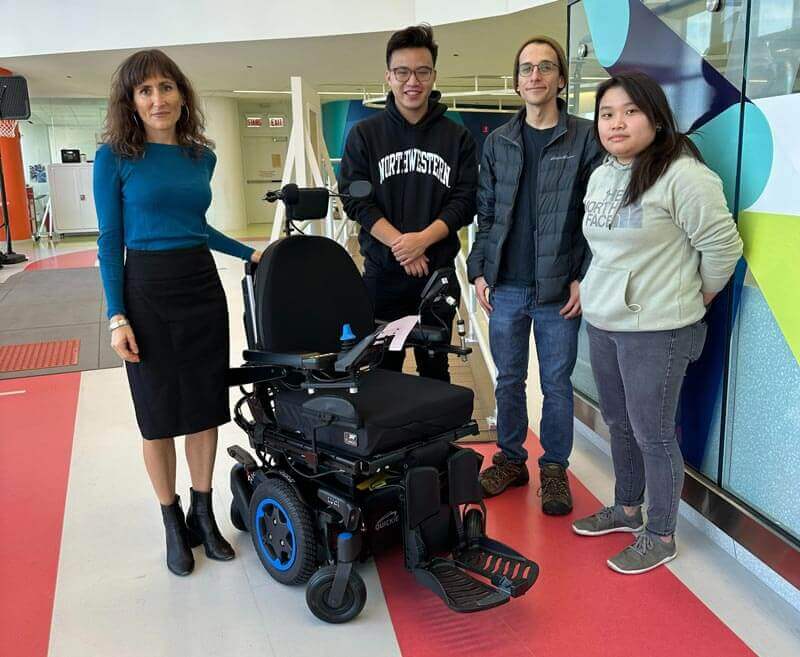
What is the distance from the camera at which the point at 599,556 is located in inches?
92.3

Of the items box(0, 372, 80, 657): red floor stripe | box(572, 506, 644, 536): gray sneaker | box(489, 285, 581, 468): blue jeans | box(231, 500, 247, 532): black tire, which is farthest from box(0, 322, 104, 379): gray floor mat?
box(572, 506, 644, 536): gray sneaker

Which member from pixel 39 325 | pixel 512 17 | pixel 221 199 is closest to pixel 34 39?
pixel 221 199

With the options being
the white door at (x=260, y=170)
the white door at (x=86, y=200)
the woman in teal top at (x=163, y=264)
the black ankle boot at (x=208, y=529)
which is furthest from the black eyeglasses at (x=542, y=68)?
the white door at (x=260, y=170)

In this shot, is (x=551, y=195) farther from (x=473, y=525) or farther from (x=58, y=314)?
(x=58, y=314)

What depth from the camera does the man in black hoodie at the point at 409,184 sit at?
2521 millimetres

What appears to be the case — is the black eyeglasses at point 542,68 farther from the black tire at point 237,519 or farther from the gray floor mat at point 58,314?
the gray floor mat at point 58,314

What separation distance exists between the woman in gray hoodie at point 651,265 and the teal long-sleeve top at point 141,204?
4.15ft

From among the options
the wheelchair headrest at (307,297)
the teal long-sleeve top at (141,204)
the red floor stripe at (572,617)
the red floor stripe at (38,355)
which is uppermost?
the teal long-sleeve top at (141,204)

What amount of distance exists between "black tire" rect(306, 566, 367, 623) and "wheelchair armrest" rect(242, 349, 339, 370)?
0.58 metres

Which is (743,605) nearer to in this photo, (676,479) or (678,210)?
(676,479)

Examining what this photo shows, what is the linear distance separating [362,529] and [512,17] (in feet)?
22.9

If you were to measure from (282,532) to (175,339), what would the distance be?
0.68m

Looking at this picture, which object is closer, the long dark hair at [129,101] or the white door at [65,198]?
the long dark hair at [129,101]

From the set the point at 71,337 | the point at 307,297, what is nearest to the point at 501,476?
the point at 307,297
